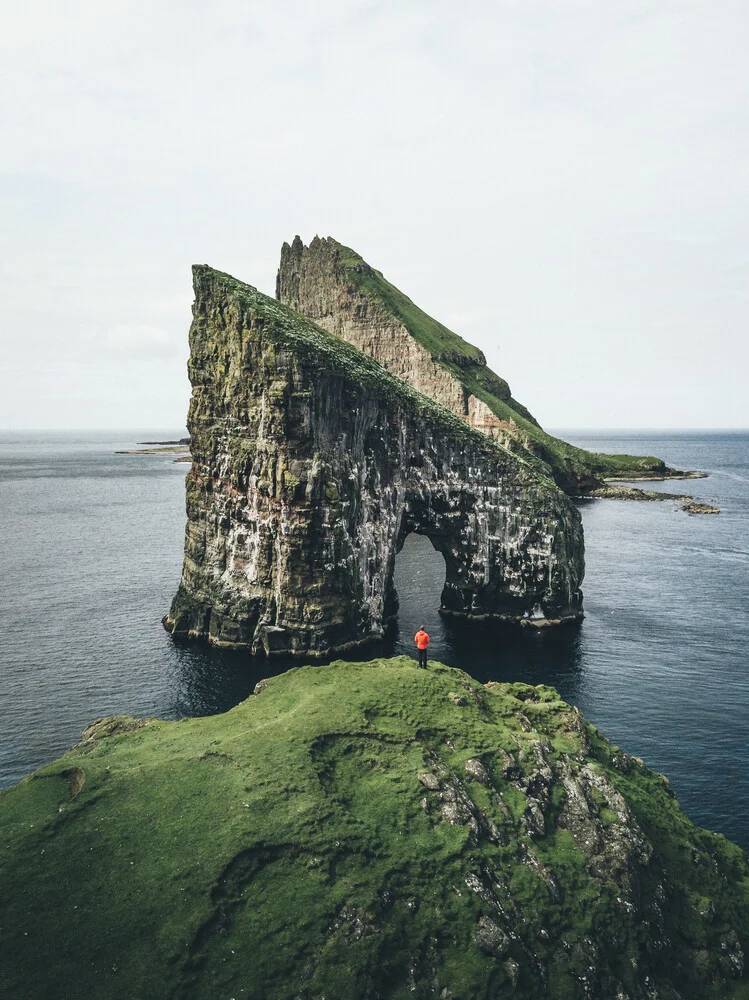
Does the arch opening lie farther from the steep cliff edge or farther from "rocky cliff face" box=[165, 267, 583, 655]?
the steep cliff edge

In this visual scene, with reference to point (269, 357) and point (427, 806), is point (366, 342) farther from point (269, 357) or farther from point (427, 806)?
point (427, 806)

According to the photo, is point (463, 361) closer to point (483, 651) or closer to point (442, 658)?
point (483, 651)

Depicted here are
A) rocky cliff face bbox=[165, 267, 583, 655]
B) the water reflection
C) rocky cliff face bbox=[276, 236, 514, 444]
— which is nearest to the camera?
the water reflection

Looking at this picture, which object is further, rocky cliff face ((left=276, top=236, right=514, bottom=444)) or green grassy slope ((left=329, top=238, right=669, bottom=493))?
green grassy slope ((left=329, top=238, right=669, bottom=493))

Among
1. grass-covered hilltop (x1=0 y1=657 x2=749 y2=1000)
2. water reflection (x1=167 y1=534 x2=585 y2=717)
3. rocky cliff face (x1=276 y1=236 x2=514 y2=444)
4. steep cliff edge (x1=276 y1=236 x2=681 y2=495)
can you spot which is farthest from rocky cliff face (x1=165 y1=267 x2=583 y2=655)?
rocky cliff face (x1=276 y1=236 x2=514 y2=444)

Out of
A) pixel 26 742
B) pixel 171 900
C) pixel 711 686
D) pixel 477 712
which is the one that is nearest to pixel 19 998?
pixel 171 900

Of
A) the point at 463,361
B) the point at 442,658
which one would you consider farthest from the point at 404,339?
the point at 442,658
